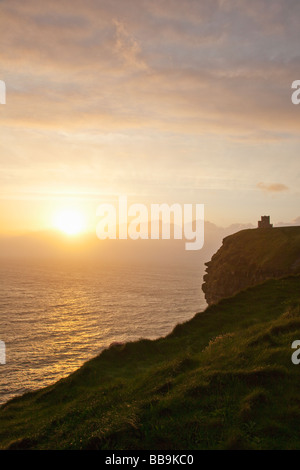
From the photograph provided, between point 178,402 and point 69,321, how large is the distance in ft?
371

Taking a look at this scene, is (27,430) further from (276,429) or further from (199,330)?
(199,330)

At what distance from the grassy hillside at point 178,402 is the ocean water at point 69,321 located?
1910 inches

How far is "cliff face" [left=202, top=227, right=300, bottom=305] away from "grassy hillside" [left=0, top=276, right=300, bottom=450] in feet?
132

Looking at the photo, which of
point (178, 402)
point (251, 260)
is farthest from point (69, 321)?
point (178, 402)

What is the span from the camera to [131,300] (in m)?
152

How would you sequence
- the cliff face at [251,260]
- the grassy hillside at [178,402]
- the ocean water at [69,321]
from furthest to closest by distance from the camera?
the ocean water at [69,321], the cliff face at [251,260], the grassy hillside at [178,402]

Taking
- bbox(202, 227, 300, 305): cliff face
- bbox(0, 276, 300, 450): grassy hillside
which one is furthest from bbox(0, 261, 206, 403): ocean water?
bbox(0, 276, 300, 450): grassy hillside

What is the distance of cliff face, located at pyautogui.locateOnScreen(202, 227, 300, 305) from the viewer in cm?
5897

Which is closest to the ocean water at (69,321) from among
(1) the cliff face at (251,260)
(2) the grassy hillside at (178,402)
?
(1) the cliff face at (251,260)

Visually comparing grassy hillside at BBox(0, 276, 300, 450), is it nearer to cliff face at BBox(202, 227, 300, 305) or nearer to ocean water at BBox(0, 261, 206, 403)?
cliff face at BBox(202, 227, 300, 305)

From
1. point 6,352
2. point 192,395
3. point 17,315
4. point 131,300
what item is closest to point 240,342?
point 192,395

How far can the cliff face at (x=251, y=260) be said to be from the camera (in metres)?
59.0

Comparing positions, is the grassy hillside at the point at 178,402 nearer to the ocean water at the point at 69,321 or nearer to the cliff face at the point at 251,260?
the cliff face at the point at 251,260

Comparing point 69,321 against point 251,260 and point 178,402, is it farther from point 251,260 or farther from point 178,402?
point 178,402
